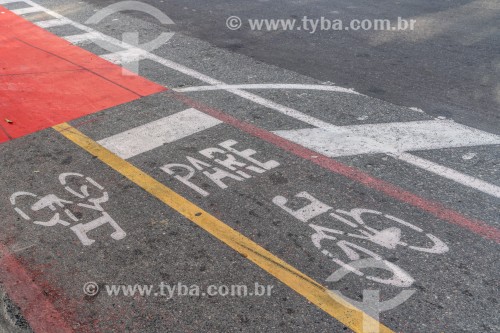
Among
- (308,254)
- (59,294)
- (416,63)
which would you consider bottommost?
(59,294)

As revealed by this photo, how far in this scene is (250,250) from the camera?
484 centimetres

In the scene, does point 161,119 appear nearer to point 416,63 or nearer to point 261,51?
point 261,51

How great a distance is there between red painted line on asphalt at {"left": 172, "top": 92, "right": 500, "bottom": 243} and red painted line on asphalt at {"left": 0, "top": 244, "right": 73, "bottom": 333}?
2909 millimetres

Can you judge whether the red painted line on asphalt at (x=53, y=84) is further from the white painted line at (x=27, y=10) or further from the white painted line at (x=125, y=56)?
the white painted line at (x=27, y=10)

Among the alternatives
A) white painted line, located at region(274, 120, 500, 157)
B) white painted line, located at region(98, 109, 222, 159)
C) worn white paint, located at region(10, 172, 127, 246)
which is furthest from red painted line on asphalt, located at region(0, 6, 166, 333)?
white painted line, located at region(274, 120, 500, 157)

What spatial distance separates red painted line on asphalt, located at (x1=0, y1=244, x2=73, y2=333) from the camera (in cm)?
418

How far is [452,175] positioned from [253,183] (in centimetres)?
193

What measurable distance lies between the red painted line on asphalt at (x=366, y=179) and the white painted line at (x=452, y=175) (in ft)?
1.65

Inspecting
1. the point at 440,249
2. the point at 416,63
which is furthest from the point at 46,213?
the point at 416,63

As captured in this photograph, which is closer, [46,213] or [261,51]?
[46,213]

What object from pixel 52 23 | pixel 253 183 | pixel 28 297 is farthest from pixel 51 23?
pixel 28 297

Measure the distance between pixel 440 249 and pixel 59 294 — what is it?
2971mm

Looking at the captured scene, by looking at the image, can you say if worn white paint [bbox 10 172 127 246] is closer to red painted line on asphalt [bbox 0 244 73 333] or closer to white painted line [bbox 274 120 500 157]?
Answer: red painted line on asphalt [bbox 0 244 73 333]

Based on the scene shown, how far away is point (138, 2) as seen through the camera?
12.2 m
